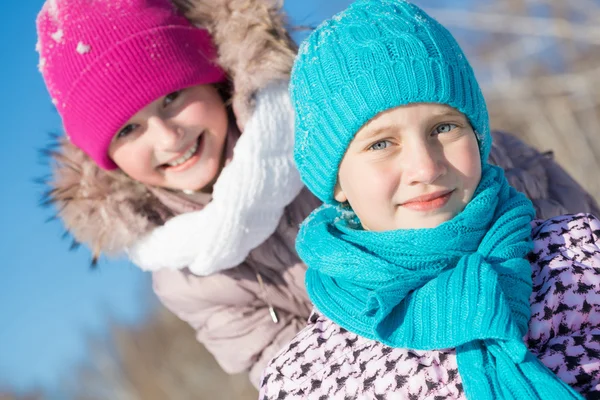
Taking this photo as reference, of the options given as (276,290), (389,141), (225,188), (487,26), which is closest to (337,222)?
(389,141)

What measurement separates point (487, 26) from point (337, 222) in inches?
278

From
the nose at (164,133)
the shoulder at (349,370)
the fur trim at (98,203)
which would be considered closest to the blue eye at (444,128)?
the shoulder at (349,370)

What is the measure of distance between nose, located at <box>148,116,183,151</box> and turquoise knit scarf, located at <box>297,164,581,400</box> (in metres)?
0.85

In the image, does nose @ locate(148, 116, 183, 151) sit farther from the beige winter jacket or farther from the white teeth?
the beige winter jacket

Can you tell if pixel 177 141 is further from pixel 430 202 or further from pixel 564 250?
pixel 564 250

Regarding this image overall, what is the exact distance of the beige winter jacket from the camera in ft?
8.12

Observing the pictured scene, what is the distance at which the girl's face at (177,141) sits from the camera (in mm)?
2400

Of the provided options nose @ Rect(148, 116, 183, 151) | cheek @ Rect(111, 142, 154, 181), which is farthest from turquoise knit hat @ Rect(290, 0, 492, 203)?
cheek @ Rect(111, 142, 154, 181)

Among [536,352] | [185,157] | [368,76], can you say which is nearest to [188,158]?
[185,157]

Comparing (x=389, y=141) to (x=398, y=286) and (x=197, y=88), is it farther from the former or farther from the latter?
(x=197, y=88)

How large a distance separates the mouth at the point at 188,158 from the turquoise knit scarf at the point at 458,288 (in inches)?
34.8

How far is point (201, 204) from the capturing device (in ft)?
8.57

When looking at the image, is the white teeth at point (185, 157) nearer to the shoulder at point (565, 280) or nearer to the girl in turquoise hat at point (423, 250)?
the girl in turquoise hat at point (423, 250)

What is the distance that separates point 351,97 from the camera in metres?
1.56
